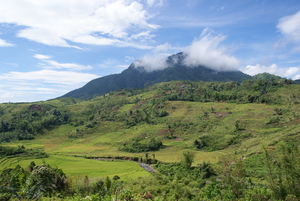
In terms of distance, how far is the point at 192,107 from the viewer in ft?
578

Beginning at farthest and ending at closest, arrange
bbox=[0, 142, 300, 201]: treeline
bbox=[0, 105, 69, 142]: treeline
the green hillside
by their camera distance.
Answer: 1. bbox=[0, 105, 69, 142]: treeline
2. the green hillside
3. bbox=[0, 142, 300, 201]: treeline

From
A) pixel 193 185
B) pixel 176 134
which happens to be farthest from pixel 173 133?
pixel 193 185

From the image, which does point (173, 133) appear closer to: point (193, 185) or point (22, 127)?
point (193, 185)

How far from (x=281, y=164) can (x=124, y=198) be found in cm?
1902

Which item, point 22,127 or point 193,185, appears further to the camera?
point 22,127

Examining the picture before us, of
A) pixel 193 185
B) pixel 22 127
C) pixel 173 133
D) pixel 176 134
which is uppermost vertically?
pixel 22 127

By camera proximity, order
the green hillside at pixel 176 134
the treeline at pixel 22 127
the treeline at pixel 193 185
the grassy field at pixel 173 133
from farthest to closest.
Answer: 1. the treeline at pixel 22 127
2. the grassy field at pixel 173 133
3. the green hillside at pixel 176 134
4. the treeline at pixel 193 185

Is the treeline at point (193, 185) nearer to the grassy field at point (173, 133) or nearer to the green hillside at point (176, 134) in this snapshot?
the green hillside at point (176, 134)

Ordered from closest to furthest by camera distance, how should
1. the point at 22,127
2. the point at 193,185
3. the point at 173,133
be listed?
the point at 193,185 < the point at 173,133 < the point at 22,127

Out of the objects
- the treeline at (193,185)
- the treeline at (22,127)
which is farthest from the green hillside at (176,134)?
the treeline at (193,185)

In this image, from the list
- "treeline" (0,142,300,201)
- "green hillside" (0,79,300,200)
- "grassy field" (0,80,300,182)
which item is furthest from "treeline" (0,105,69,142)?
"treeline" (0,142,300,201)

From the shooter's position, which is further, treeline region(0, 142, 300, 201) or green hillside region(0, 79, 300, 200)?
green hillside region(0, 79, 300, 200)

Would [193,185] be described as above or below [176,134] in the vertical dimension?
above

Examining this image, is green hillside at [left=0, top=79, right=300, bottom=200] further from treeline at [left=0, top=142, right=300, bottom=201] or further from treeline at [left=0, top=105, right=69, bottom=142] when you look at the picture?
treeline at [left=0, top=142, right=300, bottom=201]
